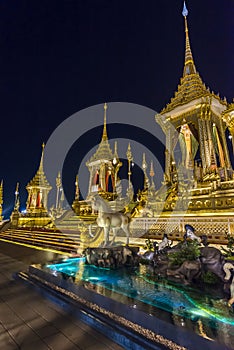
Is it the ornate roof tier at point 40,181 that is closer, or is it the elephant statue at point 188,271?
the elephant statue at point 188,271

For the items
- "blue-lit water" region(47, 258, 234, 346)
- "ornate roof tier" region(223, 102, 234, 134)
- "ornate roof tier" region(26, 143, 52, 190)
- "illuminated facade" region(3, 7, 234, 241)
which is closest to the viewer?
"blue-lit water" region(47, 258, 234, 346)

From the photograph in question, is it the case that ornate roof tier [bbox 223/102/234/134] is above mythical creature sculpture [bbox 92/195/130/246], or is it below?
above

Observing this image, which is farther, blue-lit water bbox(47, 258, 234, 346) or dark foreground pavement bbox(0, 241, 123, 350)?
dark foreground pavement bbox(0, 241, 123, 350)

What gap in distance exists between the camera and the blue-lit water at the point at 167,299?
163 centimetres

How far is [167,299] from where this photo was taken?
2.25 meters

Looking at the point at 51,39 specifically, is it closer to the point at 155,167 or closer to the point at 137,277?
the point at 155,167

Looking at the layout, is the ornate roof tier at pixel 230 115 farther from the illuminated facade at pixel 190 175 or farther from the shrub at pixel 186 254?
the shrub at pixel 186 254

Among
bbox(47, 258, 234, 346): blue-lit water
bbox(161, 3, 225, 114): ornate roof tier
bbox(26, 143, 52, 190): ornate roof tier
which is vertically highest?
bbox(161, 3, 225, 114): ornate roof tier

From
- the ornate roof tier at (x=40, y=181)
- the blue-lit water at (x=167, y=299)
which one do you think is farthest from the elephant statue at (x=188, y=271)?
the ornate roof tier at (x=40, y=181)

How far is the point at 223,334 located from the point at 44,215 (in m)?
22.5

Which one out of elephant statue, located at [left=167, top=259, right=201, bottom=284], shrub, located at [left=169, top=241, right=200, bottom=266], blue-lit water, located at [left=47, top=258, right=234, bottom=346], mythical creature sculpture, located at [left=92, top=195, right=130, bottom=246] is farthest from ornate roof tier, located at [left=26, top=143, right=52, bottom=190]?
elephant statue, located at [left=167, top=259, right=201, bottom=284]

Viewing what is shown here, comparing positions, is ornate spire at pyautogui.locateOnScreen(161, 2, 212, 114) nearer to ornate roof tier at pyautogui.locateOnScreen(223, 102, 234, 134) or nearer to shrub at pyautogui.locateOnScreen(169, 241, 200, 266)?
ornate roof tier at pyautogui.locateOnScreen(223, 102, 234, 134)

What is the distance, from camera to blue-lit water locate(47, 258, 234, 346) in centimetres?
163

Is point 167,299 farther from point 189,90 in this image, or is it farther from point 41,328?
point 189,90
